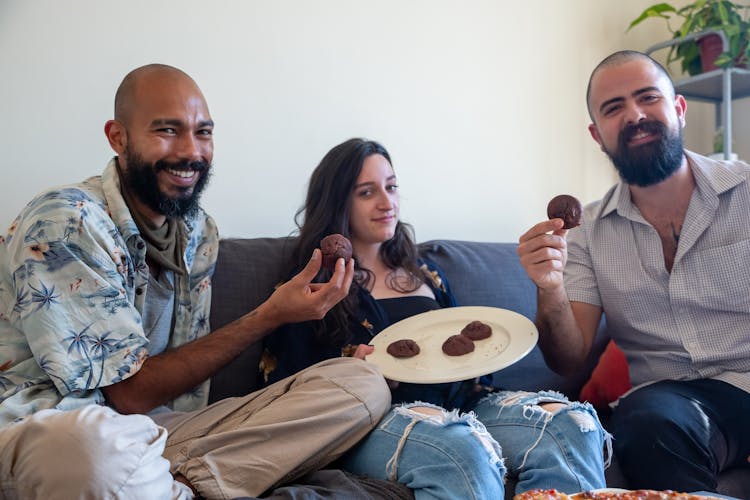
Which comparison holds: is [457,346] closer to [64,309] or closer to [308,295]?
[308,295]

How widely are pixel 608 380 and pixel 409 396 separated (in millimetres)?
846

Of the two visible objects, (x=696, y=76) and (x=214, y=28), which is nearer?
(x=214, y=28)

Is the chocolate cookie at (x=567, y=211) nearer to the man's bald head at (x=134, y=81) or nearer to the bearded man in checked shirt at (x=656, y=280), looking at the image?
the bearded man in checked shirt at (x=656, y=280)

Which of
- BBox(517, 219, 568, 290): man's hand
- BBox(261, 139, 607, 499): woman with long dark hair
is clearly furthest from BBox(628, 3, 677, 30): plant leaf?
BBox(517, 219, 568, 290): man's hand

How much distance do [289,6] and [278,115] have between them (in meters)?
0.37

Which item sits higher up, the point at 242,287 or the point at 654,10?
the point at 654,10

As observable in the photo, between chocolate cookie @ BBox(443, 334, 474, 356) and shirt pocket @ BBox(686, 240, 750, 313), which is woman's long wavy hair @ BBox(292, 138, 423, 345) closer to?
chocolate cookie @ BBox(443, 334, 474, 356)

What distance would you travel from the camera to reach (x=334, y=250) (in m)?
1.69

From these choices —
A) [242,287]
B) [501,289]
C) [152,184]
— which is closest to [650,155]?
[501,289]

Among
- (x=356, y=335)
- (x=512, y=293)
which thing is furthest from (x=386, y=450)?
(x=512, y=293)

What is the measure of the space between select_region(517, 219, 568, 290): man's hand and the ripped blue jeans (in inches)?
12.8

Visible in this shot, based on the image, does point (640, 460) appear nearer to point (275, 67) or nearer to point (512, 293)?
point (512, 293)

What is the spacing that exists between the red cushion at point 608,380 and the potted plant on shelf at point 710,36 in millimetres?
1492

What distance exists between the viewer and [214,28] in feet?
7.19
